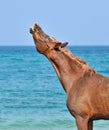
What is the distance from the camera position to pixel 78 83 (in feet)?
29.1

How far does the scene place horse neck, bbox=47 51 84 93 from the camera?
8891 mm

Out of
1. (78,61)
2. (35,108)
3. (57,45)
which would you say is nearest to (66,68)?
(78,61)

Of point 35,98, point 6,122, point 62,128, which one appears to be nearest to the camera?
point 62,128

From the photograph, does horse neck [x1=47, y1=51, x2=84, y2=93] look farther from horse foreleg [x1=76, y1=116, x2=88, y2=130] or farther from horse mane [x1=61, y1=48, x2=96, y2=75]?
horse foreleg [x1=76, y1=116, x2=88, y2=130]

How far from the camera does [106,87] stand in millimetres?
8664

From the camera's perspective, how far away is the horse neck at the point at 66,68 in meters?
8.89

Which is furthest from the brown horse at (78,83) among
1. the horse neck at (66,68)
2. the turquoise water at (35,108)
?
the turquoise water at (35,108)

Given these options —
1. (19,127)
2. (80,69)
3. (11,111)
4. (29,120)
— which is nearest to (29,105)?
(11,111)

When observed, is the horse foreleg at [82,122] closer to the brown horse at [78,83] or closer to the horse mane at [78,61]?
the brown horse at [78,83]

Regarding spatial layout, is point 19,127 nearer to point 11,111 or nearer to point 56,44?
point 11,111

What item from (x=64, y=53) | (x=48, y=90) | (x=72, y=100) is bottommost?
(x=48, y=90)

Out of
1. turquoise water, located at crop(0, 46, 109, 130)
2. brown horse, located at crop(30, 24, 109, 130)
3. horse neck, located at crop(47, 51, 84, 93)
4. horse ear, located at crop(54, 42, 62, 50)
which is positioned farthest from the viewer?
turquoise water, located at crop(0, 46, 109, 130)

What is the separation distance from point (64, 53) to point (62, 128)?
353 inches

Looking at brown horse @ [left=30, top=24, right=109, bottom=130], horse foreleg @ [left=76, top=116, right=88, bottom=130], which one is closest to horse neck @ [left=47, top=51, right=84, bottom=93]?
brown horse @ [left=30, top=24, right=109, bottom=130]
